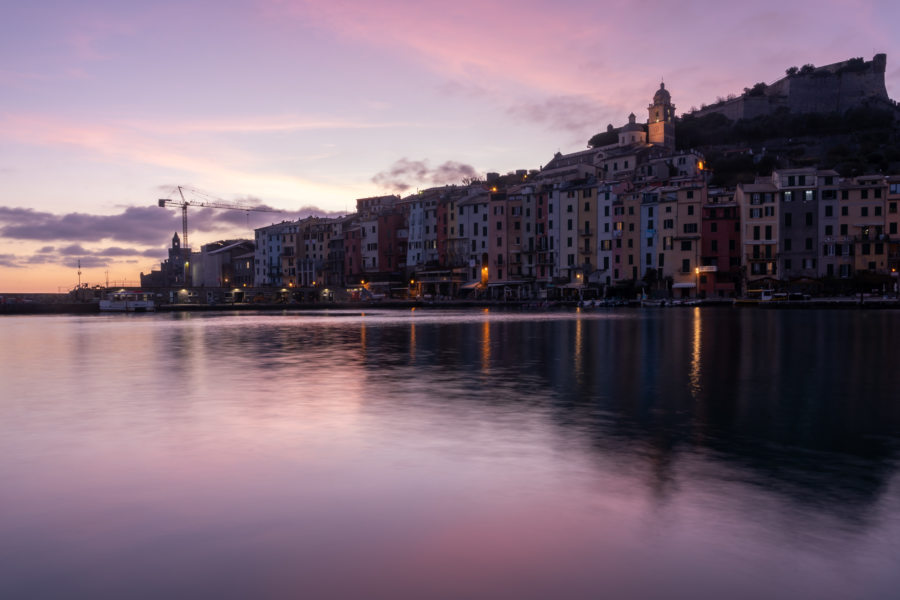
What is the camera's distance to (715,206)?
91438mm

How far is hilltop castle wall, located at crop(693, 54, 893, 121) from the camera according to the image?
14500 centimetres

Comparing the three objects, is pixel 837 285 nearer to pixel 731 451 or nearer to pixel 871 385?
pixel 871 385

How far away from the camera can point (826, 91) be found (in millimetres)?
147625

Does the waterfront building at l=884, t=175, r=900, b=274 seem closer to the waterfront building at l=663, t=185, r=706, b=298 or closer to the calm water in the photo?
the waterfront building at l=663, t=185, r=706, b=298

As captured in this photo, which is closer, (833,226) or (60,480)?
(60,480)

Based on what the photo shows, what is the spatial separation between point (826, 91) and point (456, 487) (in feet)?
557

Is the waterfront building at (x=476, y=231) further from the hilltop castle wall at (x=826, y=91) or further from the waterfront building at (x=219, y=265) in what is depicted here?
the waterfront building at (x=219, y=265)

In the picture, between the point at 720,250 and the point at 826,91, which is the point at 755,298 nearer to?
the point at 720,250

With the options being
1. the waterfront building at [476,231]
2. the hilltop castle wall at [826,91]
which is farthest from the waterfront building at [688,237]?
the hilltop castle wall at [826,91]

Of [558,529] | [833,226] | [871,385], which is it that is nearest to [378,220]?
[833,226]

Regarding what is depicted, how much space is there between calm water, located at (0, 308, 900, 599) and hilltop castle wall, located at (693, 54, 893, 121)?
14751 centimetres

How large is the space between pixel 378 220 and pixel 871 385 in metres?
115

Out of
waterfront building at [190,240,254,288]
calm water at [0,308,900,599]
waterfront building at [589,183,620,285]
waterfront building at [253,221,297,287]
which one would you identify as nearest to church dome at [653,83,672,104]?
waterfront building at [589,183,620,285]

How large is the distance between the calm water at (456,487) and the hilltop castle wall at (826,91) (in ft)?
484
